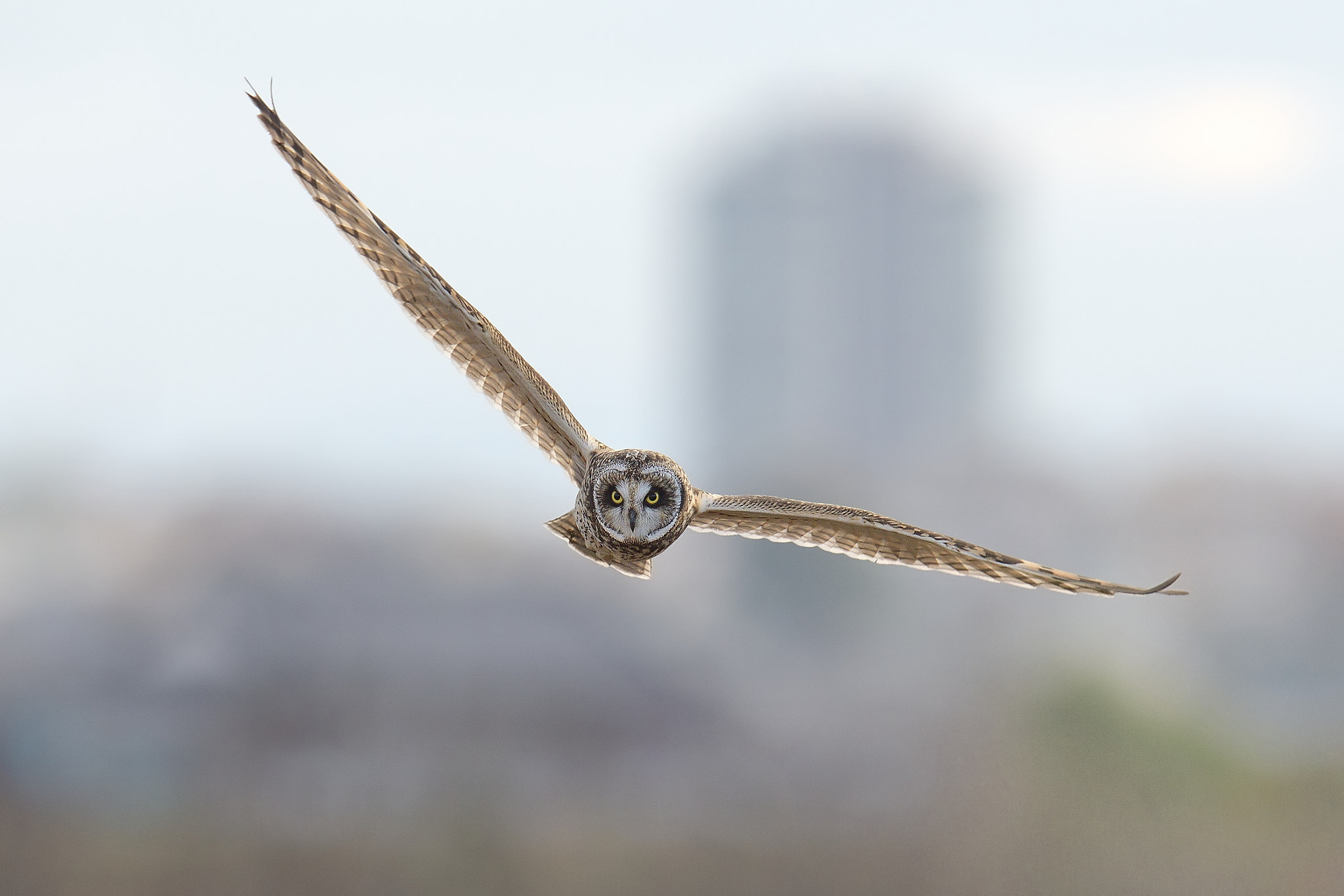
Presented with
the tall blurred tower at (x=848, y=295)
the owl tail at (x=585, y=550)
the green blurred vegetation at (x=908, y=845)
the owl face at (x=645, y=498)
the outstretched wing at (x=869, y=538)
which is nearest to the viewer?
the owl face at (x=645, y=498)

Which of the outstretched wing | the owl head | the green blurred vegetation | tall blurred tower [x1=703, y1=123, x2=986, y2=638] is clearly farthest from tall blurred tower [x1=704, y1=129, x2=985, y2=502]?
the owl head

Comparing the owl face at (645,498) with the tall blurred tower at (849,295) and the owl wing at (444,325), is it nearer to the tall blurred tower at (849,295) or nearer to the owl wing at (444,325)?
the owl wing at (444,325)

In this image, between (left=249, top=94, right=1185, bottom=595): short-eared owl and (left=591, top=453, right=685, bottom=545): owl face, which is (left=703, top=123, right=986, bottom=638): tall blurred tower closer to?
(left=249, top=94, right=1185, bottom=595): short-eared owl

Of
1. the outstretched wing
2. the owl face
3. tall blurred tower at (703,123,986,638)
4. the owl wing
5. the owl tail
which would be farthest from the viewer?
tall blurred tower at (703,123,986,638)

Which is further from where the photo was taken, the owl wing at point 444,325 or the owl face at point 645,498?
the owl wing at point 444,325

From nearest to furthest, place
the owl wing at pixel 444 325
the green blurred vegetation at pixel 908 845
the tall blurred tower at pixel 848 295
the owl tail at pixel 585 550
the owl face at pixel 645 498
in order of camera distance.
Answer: the owl face at pixel 645 498 → the owl tail at pixel 585 550 → the owl wing at pixel 444 325 → the green blurred vegetation at pixel 908 845 → the tall blurred tower at pixel 848 295

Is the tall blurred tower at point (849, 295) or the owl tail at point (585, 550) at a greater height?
the tall blurred tower at point (849, 295)

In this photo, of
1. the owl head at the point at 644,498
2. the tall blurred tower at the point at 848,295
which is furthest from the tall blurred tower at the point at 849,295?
the owl head at the point at 644,498
